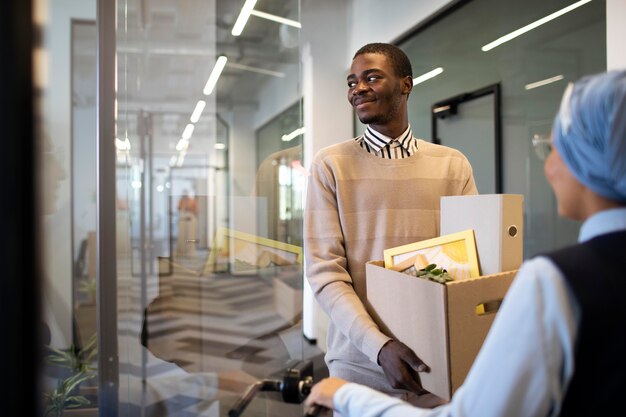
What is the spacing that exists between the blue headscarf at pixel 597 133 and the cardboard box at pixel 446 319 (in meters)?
0.38

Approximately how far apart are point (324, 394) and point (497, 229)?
0.51m

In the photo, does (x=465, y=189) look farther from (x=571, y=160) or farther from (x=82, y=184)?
(x=82, y=184)

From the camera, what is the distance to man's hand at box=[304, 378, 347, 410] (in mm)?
843

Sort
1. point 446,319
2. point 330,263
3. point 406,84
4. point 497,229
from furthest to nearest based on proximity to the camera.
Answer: point 406,84, point 330,263, point 497,229, point 446,319

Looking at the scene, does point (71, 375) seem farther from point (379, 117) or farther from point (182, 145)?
point (379, 117)

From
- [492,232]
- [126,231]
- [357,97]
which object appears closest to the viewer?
[492,232]

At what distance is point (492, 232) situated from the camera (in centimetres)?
110

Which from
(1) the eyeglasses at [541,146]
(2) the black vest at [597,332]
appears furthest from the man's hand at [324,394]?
(1) the eyeglasses at [541,146]

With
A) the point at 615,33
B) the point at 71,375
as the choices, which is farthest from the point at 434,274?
the point at 71,375

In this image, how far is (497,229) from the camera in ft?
3.58

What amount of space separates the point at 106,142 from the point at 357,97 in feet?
2.70

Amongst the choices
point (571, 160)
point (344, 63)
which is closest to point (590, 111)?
point (571, 160)

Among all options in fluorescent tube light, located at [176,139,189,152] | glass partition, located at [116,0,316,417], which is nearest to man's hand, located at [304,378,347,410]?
glass partition, located at [116,0,316,417]

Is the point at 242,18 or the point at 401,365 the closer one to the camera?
the point at 401,365
